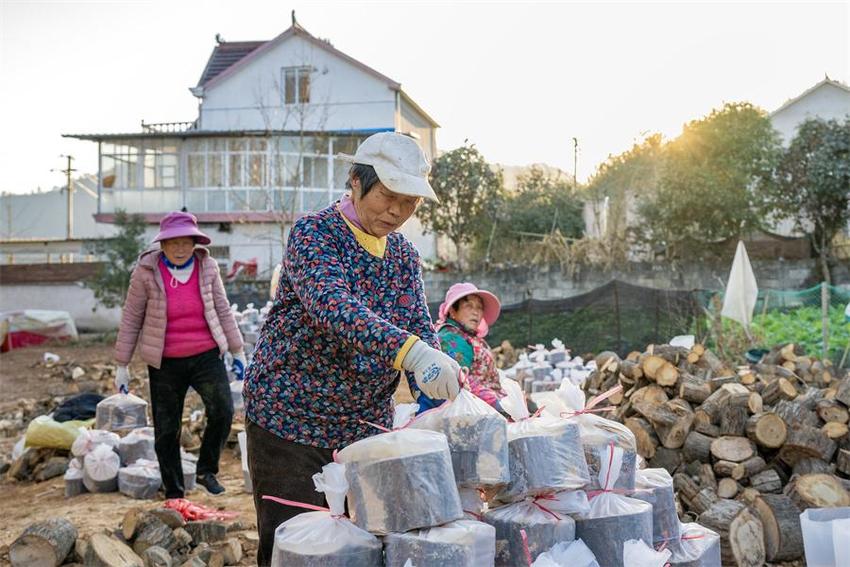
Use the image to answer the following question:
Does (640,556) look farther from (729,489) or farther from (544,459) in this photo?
(729,489)

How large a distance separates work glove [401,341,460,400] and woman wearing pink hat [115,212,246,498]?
10.8 feet

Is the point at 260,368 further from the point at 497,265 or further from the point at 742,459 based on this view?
the point at 497,265

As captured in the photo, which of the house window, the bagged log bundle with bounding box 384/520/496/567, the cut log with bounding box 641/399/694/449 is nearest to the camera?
the bagged log bundle with bounding box 384/520/496/567

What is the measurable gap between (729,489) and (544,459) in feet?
11.8

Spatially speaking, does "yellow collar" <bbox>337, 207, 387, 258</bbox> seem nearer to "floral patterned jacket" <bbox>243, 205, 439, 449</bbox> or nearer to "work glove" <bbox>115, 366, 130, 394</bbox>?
"floral patterned jacket" <bbox>243, 205, 439, 449</bbox>

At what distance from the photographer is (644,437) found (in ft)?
19.8

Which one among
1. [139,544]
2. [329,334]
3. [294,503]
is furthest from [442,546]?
[139,544]

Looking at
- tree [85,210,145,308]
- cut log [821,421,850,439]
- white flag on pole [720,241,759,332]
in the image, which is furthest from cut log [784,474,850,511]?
tree [85,210,145,308]

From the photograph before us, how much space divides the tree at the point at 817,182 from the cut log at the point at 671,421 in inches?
501

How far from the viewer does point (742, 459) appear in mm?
5637

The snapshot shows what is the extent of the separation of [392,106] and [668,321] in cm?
1652

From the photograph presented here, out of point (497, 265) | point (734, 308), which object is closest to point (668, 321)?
point (734, 308)

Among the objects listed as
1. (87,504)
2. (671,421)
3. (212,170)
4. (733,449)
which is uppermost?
(212,170)

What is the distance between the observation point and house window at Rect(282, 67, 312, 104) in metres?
27.6
